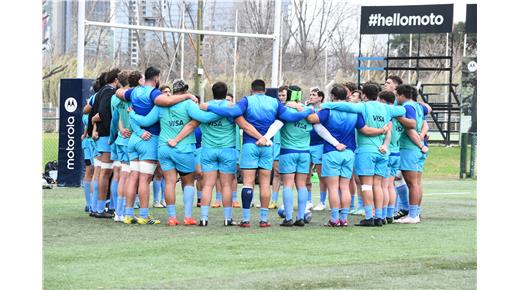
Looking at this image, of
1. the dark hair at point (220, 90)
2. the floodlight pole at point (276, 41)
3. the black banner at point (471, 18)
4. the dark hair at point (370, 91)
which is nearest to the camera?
the dark hair at point (220, 90)

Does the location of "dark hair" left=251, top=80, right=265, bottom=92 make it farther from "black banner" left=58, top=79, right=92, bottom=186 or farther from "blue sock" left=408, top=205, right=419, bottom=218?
"black banner" left=58, top=79, right=92, bottom=186

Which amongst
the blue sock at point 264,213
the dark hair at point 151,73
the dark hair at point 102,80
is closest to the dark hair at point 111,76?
the dark hair at point 102,80

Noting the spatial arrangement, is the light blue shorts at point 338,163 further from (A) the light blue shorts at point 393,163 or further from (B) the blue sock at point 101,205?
(B) the blue sock at point 101,205

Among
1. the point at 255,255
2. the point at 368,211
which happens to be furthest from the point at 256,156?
the point at 255,255

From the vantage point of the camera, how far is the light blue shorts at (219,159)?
13.4 m

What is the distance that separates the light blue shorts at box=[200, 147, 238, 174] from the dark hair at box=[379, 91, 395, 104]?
7.27ft

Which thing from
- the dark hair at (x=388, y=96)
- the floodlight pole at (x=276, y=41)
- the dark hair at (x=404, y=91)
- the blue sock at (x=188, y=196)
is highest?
the floodlight pole at (x=276, y=41)

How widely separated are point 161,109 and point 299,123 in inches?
69.2

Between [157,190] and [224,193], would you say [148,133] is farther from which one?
[157,190]

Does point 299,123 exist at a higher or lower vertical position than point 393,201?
higher

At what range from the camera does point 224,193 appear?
13383mm

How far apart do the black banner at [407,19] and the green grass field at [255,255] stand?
60.1 ft
